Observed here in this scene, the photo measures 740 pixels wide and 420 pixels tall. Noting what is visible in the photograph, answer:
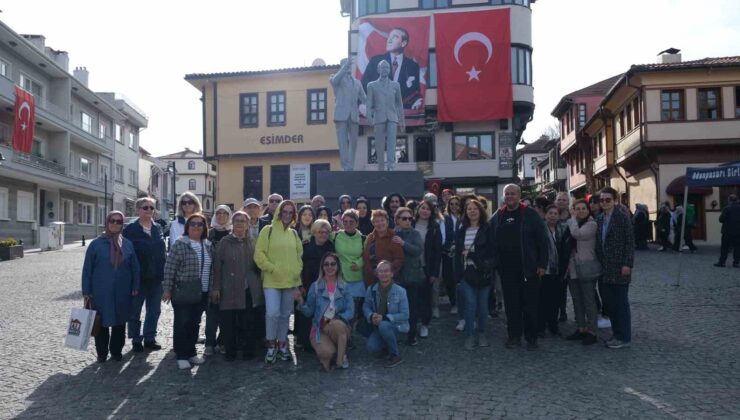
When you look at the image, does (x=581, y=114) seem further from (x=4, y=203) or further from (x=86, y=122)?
(x=4, y=203)

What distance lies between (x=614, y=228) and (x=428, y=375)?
2920 mm

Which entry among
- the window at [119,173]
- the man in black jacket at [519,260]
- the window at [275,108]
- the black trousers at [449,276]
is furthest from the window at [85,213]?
the man in black jacket at [519,260]

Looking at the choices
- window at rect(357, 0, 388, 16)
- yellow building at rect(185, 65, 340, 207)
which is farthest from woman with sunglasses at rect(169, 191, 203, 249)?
window at rect(357, 0, 388, 16)

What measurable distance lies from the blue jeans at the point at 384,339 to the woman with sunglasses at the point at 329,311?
32 cm

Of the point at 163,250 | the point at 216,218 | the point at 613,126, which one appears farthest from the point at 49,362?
the point at 613,126

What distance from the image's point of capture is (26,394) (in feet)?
17.0

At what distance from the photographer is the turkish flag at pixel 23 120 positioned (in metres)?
28.5

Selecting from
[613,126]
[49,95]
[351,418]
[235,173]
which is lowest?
[351,418]

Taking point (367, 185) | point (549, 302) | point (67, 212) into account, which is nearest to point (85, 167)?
point (67, 212)

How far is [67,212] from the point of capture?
37.8m

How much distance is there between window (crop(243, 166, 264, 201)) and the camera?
34.0 metres

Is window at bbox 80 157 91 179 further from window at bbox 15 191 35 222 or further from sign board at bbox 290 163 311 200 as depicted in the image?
sign board at bbox 290 163 311 200

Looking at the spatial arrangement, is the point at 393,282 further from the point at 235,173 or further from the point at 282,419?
the point at 235,173

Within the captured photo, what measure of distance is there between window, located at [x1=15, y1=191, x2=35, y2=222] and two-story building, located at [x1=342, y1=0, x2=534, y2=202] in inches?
723
